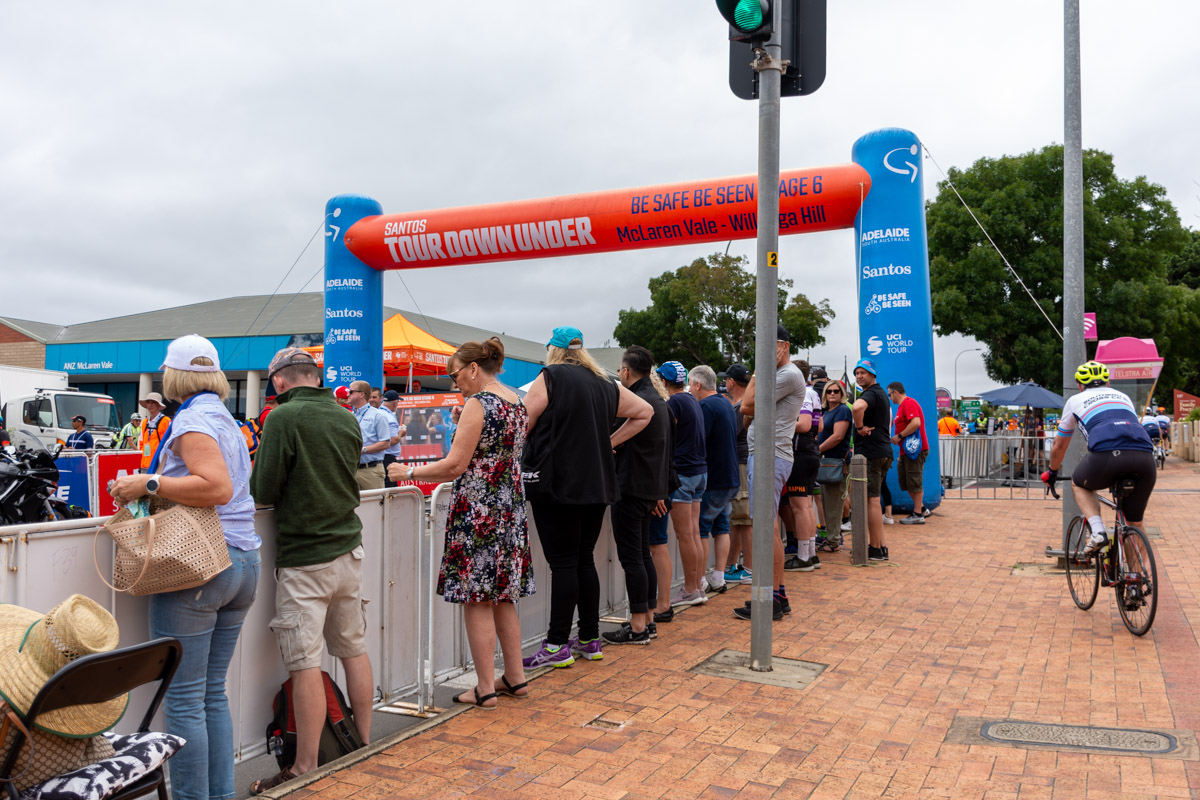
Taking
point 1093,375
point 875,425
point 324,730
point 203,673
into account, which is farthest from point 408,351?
point 203,673

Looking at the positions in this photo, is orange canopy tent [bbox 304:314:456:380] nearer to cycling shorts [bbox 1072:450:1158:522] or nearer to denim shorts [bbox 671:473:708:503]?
denim shorts [bbox 671:473:708:503]

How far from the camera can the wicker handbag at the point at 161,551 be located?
300cm

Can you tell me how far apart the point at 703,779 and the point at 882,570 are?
529 cm

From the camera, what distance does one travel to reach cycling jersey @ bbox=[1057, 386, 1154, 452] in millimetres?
6047

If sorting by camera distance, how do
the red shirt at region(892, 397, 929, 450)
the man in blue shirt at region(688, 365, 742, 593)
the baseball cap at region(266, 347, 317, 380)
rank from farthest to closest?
the red shirt at region(892, 397, 929, 450), the man in blue shirt at region(688, 365, 742, 593), the baseball cap at region(266, 347, 317, 380)

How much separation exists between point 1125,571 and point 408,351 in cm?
1359

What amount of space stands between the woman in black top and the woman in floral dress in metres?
0.36

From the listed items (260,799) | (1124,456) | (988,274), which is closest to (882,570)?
(1124,456)

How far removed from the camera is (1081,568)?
677 cm

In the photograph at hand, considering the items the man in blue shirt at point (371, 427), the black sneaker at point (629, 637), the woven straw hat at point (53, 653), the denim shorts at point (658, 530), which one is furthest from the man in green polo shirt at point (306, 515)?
the man in blue shirt at point (371, 427)

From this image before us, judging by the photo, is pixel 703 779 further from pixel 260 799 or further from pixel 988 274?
pixel 988 274

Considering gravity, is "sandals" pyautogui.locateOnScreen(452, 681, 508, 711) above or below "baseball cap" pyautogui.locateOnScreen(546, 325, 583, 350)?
below

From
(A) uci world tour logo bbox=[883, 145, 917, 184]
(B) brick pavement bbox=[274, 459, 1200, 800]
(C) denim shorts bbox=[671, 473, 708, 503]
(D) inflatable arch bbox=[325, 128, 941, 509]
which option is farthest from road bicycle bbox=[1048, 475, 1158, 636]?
(A) uci world tour logo bbox=[883, 145, 917, 184]

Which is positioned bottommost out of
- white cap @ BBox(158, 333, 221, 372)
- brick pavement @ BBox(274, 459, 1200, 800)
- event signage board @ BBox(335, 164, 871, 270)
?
brick pavement @ BBox(274, 459, 1200, 800)
